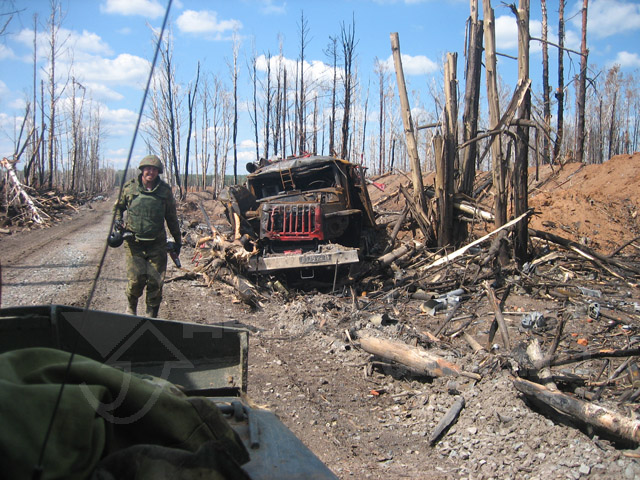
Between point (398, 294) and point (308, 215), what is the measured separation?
215cm

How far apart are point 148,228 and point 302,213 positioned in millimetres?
3444

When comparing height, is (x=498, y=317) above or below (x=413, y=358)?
above

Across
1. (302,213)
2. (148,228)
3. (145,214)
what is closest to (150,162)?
(145,214)

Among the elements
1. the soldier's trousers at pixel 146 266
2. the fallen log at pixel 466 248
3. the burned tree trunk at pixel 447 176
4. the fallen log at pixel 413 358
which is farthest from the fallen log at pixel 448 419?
the burned tree trunk at pixel 447 176

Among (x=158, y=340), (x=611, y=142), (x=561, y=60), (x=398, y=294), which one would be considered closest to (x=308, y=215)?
(x=398, y=294)

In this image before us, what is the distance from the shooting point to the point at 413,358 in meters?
4.57

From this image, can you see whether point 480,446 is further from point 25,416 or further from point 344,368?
point 25,416

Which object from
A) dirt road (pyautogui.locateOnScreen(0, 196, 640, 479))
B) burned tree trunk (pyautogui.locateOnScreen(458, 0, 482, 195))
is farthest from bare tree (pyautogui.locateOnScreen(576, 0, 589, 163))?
dirt road (pyautogui.locateOnScreen(0, 196, 640, 479))

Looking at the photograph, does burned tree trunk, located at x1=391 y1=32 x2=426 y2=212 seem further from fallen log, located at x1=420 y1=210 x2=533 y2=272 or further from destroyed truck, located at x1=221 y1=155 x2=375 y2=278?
fallen log, located at x1=420 y1=210 x2=533 y2=272

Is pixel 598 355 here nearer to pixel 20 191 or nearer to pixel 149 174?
pixel 149 174

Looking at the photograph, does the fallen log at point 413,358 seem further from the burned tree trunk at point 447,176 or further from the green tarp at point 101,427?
the burned tree trunk at point 447,176

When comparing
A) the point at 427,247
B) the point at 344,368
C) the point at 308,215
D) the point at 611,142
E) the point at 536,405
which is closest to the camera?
the point at 536,405

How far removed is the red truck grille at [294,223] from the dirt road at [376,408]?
145 cm

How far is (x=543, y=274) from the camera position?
7.54 m
